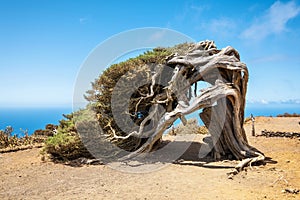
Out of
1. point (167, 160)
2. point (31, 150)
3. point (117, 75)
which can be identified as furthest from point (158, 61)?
point (31, 150)

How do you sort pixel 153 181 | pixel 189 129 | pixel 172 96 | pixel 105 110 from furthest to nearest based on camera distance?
pixel 189 129, pixel 172 96, pixel 105 110, pixel 153 181

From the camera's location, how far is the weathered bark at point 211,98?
10.1 metres

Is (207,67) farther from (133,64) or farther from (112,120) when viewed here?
(112,120)

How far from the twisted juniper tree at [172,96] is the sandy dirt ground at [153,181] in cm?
136

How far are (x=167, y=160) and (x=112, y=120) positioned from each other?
2776mm

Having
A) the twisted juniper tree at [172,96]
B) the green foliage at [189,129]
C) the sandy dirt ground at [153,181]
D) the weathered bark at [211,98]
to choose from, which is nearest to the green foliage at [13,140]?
the sandy dirt ground at [153,181]

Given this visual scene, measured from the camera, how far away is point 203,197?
623 centimetres

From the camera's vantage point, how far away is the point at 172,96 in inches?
442

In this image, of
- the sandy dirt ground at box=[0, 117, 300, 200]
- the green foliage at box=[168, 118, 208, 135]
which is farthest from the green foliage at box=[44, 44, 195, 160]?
the green foliage at box=[168, 118, 208, 135]

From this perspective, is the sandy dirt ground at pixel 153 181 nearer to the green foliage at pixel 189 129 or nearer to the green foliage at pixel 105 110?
the green foliage at pixel 105 110

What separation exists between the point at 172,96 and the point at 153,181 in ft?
14.6

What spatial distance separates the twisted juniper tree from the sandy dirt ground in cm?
136

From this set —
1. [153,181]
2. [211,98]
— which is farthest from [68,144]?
[211,98]

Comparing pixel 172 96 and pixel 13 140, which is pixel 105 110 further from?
pixel 13 140
